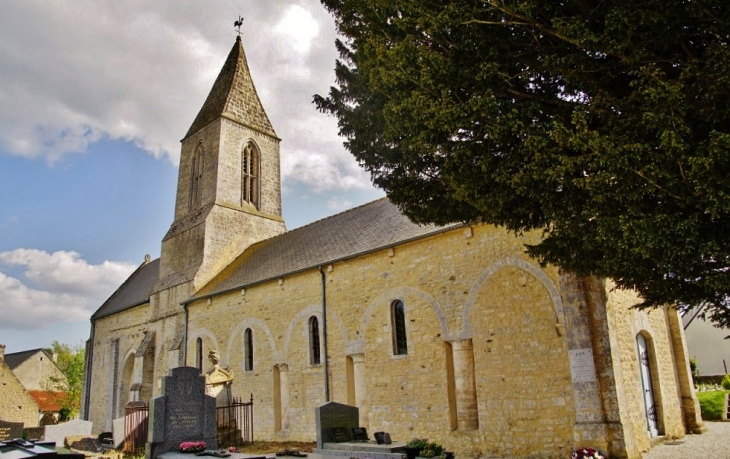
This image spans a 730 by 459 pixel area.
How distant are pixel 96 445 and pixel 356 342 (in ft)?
26.8

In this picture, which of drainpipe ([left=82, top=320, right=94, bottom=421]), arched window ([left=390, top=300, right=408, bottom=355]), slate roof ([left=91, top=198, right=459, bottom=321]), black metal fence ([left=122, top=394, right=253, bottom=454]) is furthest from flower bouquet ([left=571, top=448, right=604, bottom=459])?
drainpipe ([left=82, top=320, right=94, bottom=421])

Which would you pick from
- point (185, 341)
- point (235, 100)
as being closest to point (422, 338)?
point (185, 341)

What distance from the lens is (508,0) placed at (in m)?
5.52

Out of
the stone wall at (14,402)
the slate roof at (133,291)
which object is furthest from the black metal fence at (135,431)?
the stone wall at (14,402)

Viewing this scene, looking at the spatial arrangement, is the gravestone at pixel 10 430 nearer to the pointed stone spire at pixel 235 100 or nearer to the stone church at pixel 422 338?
the stone church at pixel 422 338

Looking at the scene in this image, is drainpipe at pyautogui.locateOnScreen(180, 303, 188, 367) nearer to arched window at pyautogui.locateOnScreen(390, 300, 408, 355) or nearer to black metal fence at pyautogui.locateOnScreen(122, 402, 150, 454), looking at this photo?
black metal fence at pyautogui.locateOnScreen(122, 402, 150, 454)

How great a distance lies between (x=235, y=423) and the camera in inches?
655

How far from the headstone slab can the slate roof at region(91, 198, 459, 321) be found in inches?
184

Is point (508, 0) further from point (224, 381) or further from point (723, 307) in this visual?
point (224, 381)

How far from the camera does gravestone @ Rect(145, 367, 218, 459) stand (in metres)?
10.7

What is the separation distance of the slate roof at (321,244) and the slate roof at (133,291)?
95 centimetres

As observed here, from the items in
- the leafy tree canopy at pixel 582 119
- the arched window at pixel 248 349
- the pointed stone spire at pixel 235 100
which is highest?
the pointed stone spire at pixel 235 100

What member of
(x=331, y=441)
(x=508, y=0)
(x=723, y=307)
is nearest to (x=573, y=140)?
(x=508, y=0)

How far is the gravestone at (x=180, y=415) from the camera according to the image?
35.0 feet
